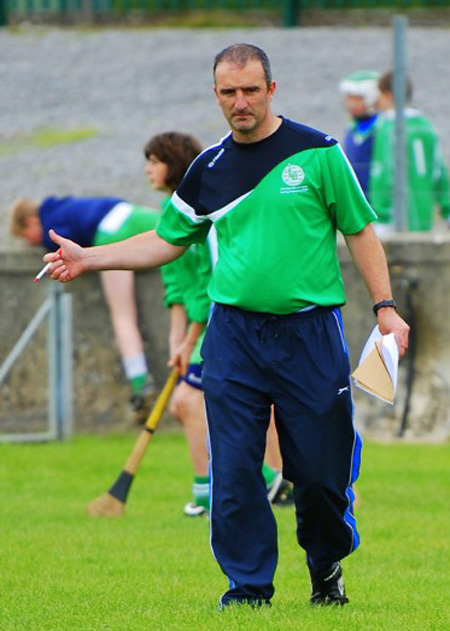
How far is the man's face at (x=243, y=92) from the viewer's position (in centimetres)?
583

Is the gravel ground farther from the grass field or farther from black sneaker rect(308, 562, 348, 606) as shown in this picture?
black sneaker rect(308, 562, 348, 606)

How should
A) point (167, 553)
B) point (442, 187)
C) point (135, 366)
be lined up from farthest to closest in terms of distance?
point (442, 187) < point (135, 366) < point (167, 553)

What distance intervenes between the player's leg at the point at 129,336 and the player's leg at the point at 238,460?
5899mm

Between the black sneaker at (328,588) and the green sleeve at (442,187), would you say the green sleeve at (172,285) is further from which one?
the green sleeve at (442,187)

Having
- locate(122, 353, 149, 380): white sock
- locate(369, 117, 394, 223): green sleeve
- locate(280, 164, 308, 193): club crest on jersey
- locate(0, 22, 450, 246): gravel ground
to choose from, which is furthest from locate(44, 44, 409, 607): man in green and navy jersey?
locate(0, 22, 450, 246): gravel ground

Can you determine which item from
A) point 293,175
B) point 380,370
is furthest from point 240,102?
point 380,370

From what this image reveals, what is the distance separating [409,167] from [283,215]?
6594mm

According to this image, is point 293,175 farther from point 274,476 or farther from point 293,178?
point 274,476

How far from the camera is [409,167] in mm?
12352

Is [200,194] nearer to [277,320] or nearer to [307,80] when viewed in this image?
[277,320]

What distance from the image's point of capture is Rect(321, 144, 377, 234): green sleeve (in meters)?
5.93

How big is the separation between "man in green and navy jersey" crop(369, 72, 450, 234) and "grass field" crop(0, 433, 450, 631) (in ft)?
5.95

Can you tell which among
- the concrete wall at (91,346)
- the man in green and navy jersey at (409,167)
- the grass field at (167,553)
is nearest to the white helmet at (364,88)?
the man in green and navy jersey at (409,167)

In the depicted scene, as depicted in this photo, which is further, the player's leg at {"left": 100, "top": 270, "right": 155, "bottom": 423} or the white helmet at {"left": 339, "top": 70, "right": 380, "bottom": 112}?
the white helmet at {"left": 339, "top": 70, "right": 380, "bottom": 112}
